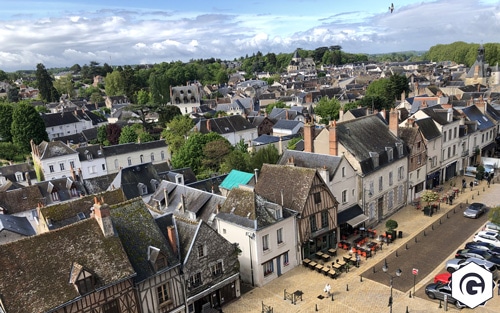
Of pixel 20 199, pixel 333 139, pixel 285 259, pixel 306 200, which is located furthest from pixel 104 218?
pixel 20 199

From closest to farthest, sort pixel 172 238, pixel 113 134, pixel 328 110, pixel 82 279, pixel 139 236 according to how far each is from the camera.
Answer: pixel 82 279
pixel 139 236
pixel 172 238
pixel 113 134
pixel 328 110

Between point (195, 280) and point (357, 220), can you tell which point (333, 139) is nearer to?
point (357, 220)

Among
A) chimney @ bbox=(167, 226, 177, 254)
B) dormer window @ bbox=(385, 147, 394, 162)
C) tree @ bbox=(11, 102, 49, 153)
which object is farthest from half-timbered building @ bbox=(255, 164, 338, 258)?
tree @ bbox=(11, 102, 49, 153)

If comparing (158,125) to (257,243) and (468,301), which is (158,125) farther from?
(468,301)

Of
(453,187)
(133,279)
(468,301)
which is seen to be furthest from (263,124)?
(468,301)

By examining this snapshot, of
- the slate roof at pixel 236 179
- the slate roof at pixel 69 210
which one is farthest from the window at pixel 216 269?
the slate roof at pixel 236 179
